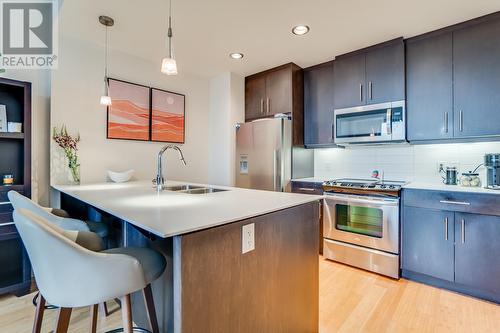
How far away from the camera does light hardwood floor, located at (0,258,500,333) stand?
1749 mm

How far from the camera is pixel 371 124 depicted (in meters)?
2.86

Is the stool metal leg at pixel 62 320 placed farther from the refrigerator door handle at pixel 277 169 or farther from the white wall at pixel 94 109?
the refrigerator door handle at pixel 277 169

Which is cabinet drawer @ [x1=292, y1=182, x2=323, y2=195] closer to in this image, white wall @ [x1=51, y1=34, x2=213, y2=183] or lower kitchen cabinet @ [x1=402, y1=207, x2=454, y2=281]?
lower kitchen cabinet @ [x1=402, y1=207, x2=454, y2=281]

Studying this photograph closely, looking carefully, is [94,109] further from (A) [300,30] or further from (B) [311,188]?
(B) [311,188]

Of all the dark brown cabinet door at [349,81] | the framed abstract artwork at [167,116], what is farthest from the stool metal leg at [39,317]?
the dark brown cabinet door at [349,81]

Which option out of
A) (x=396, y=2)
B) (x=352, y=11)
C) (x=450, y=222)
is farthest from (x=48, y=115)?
(x=450, y=222)

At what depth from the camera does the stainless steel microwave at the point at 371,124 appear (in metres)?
2.67

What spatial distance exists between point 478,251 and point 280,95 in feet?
8.72

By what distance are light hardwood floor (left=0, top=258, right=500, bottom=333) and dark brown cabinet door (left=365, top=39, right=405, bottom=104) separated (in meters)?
1.93

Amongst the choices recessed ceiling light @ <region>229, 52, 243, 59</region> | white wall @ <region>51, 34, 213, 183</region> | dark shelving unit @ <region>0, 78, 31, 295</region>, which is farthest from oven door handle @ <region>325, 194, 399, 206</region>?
dark shelving unit @ <region>0, 78, 31, 295</region>

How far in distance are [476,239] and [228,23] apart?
9.56 ft

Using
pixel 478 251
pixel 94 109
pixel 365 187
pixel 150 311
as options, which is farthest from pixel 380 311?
pixel 94 109

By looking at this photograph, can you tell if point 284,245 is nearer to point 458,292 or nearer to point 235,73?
point 458,292

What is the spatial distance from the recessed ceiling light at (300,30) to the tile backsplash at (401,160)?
162 cm
